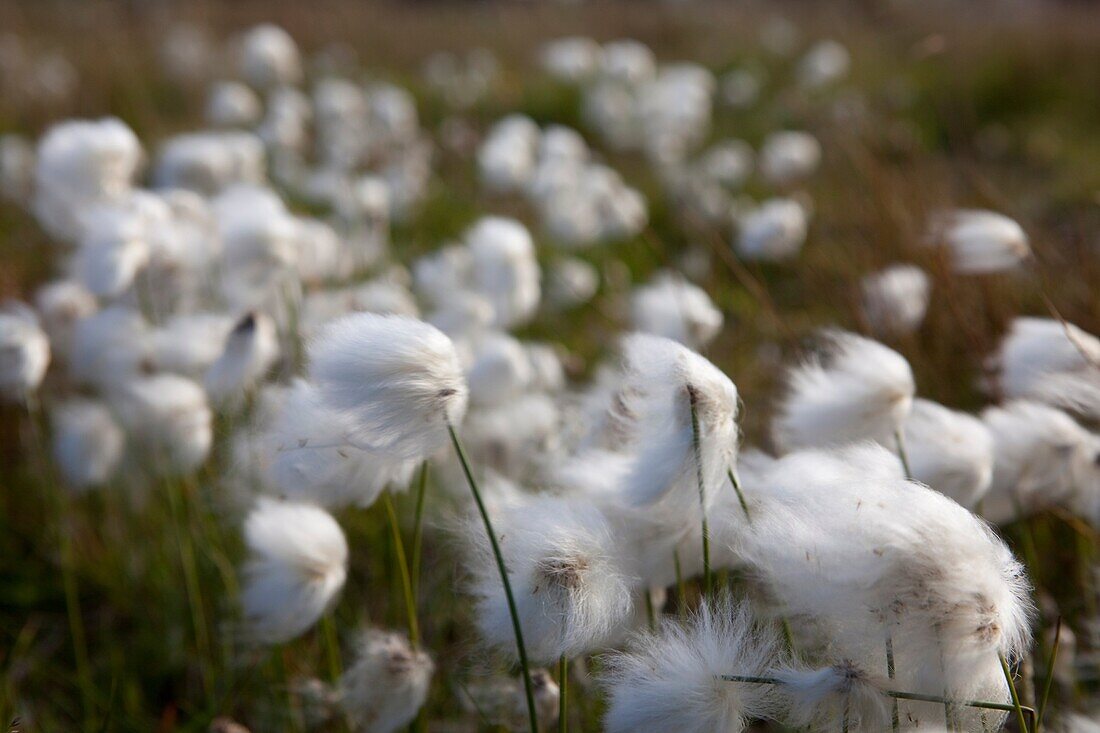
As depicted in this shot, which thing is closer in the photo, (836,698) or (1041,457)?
(836,698)

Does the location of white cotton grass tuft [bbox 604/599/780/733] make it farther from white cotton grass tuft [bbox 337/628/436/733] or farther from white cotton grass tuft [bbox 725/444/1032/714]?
white cotton grass tuft [bbox 337/628/436/733]

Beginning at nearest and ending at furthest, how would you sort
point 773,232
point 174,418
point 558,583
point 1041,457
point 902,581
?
point 902,581
point 558,583
point 1041,457
point 174,418
point 773,232

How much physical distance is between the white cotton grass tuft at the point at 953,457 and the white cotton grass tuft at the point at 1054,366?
0.62 ft

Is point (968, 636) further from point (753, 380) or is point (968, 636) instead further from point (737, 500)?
point (753, 380)

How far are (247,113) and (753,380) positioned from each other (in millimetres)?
3046

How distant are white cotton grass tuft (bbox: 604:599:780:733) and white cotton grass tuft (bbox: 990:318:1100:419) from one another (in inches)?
30.3

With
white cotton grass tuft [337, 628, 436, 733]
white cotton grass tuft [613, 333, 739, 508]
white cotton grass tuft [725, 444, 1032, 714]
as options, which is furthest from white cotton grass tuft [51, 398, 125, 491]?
white cotton grass tuft [725, 444, 1032, 714]

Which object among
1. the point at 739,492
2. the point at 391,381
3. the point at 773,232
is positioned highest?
the point at 391,381

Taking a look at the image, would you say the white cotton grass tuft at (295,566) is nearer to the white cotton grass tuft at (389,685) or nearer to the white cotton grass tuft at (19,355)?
the white cotton grass tuft at (389,685)

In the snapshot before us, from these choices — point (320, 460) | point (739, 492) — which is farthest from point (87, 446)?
point (739, 492)

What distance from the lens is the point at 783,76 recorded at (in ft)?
27.9

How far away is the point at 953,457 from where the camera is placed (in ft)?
4.24

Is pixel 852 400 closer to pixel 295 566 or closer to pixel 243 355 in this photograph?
pixel 295 566

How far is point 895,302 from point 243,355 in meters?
1.49
